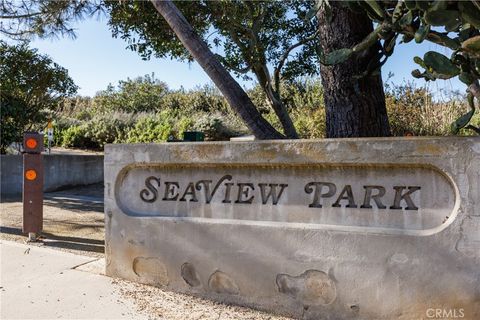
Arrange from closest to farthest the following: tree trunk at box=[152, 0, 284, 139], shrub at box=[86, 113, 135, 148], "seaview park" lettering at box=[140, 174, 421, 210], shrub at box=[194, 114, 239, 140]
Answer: "seaview park" lettering at box=[140, 174, 421, 210] → tree trunk at box=[152, 0, 284, 139] → shrub at box=[194, 114, 239, 140] → shrub at box=[86, 113, 135, 148]

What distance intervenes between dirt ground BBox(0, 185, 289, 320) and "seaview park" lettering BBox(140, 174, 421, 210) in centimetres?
81

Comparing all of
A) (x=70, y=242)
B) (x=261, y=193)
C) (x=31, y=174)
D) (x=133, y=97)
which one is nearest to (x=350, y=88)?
(x=261, y=193)

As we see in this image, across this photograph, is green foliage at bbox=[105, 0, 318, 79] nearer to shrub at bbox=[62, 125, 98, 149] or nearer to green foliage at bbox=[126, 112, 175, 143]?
green foliage at bbox=[126, 112, 175, 143]

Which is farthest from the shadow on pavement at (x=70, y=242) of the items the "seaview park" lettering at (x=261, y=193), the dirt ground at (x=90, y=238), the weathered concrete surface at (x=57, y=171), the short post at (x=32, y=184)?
the weathered concrete surface at (x=57, y=171)

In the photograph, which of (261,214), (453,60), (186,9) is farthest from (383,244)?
(186,9)

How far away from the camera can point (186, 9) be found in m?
7.03

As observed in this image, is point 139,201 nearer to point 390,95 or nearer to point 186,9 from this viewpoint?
point 186,9

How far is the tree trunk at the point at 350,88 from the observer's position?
12.7 feet

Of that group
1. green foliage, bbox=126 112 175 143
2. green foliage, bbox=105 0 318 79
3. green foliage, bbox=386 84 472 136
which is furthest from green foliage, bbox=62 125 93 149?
green foliage, bbox=386 84 472 136

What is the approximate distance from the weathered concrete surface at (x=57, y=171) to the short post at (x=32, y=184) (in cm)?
547

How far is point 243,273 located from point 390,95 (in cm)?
820

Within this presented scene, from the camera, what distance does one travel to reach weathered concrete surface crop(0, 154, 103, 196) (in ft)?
34.4

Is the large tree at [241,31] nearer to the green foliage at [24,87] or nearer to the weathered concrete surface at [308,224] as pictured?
the weathered concrete surface at [308,224]

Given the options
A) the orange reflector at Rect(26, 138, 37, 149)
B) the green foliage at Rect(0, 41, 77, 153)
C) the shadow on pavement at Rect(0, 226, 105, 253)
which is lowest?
the shadow on pavement at Rect(0, 226, 105, 253)
